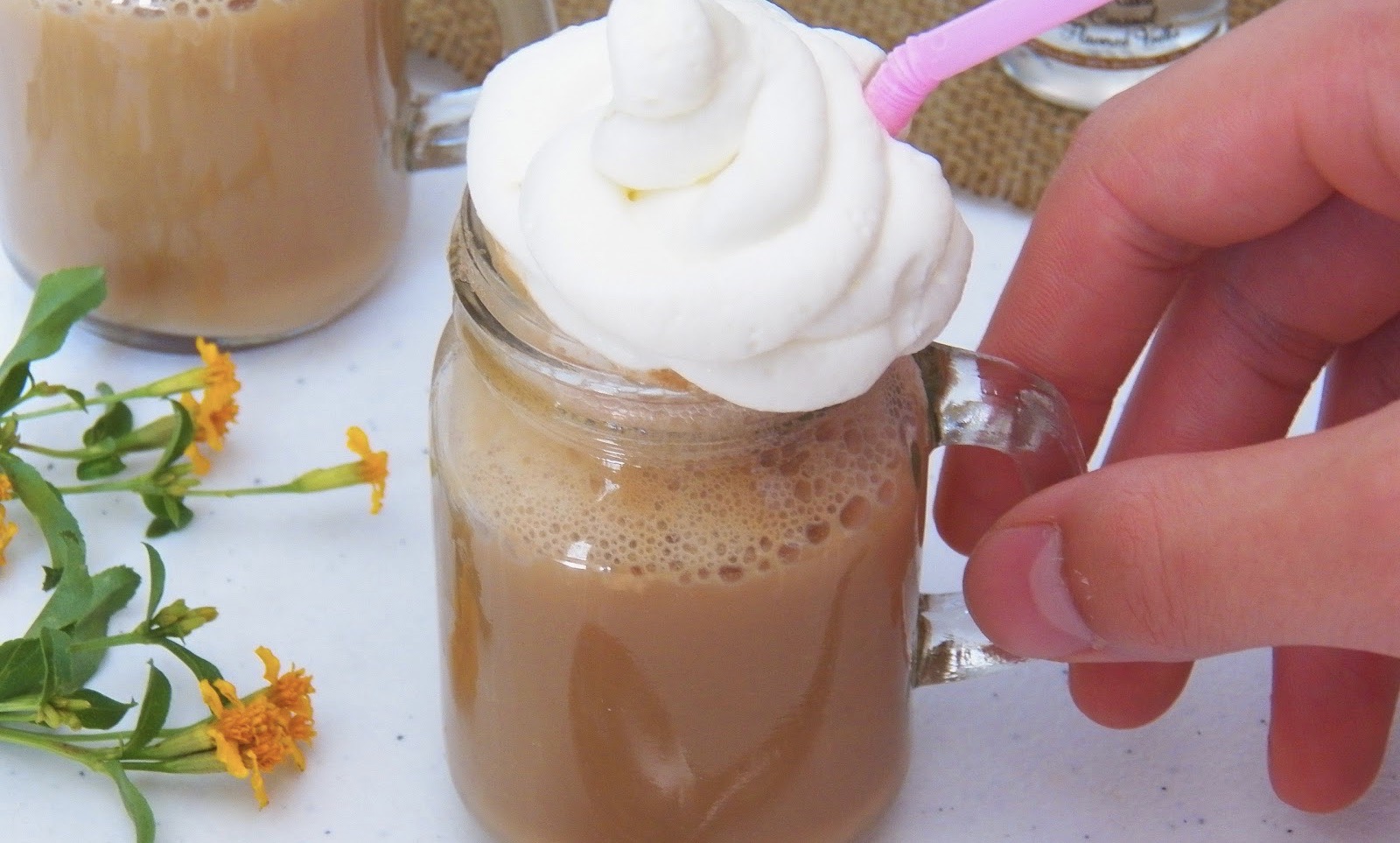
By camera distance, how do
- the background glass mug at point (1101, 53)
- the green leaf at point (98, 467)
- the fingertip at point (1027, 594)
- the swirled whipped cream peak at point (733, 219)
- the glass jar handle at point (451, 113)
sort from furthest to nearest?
the background glass mug at point (1101, 53)
the glass jar handle at point (451, 113)
the green leaf at point (98, 467)
the fingertip at point (1027, 594)
the swirled whipped cream peak at point (733, 219)

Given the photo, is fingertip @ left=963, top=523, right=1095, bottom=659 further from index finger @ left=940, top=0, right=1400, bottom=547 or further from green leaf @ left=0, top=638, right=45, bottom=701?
green leaf @ left=0, top=638, right=45, bottom=701

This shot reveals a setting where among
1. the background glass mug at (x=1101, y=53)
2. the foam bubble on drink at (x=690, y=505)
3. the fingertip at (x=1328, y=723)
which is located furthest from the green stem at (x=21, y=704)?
the background glass mug at (x=1101, y=53)

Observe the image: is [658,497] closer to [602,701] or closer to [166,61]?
[602,701]

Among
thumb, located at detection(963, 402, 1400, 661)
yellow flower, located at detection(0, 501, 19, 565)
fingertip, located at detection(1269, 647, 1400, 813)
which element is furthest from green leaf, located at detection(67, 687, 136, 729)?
fingertip, located at detection(1269, 647, 1400, 813)

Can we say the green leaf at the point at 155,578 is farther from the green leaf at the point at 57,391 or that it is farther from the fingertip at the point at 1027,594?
the fingertip at the point at 1027,594

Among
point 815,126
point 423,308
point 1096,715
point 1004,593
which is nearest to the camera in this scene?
point 815,126

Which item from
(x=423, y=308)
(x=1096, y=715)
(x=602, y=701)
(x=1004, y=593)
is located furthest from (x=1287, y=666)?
(x=423, y=308)

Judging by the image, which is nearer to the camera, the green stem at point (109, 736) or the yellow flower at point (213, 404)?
the green stem at point (109, 736)
